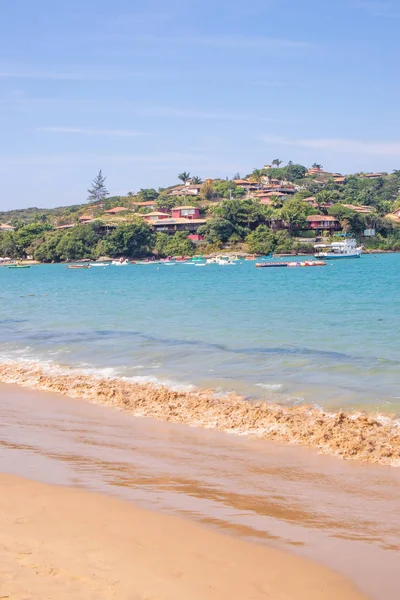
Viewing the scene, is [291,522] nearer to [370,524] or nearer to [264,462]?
[370,524]

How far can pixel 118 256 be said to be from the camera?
376 ft

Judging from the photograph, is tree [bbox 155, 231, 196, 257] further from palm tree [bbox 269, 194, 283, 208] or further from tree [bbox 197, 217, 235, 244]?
palm tree [bbox 269, 194, 283, 208]

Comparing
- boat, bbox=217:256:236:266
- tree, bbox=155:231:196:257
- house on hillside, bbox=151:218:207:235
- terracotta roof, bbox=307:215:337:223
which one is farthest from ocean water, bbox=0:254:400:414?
house on hillside, bbox=151:218:207:235

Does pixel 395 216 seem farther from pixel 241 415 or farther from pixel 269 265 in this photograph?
pixel 241 415

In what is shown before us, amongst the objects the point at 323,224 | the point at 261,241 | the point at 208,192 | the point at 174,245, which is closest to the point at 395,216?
the point at 323,224

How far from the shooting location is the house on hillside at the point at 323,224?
11744 cm

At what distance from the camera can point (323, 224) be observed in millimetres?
118000

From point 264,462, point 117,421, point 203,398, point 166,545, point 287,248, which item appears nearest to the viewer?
point 166,545

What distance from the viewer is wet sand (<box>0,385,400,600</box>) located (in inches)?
263

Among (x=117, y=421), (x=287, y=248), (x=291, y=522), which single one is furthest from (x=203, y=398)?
(x=287, y=248)

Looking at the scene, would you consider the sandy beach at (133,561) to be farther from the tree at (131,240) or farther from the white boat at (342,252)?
the tree at (131,240)

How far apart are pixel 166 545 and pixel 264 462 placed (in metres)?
3.12

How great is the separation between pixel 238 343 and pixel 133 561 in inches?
557

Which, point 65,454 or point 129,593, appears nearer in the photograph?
point 129,593
